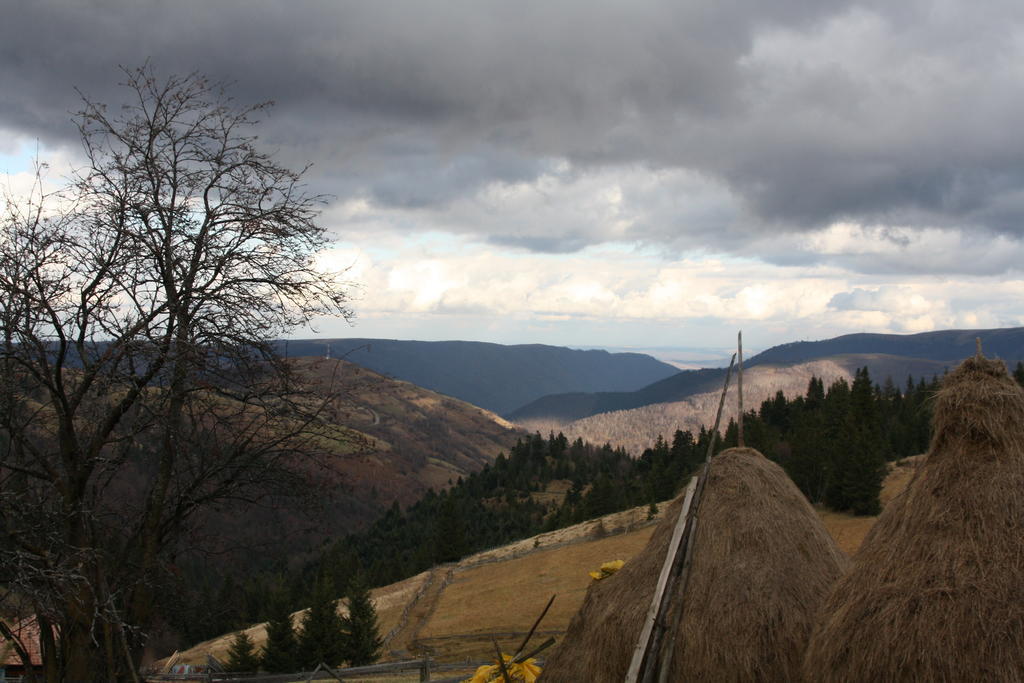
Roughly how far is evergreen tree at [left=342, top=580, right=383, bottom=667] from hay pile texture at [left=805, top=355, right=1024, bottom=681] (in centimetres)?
3182

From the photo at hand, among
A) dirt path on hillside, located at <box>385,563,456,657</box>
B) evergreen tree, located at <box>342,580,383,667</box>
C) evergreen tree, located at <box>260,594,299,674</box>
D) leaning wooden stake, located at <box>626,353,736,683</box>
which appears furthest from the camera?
dirt path on hillside, located at <box>385,563,456,657</box>

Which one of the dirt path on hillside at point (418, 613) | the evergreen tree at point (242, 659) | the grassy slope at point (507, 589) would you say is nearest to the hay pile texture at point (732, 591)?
the grassy slope at point (507, 589)

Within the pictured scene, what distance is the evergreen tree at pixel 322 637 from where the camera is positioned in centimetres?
3412

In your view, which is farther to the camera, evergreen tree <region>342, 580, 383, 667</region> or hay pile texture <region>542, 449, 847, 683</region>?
evergreen tree <region>342, 580, 383, 667</region>

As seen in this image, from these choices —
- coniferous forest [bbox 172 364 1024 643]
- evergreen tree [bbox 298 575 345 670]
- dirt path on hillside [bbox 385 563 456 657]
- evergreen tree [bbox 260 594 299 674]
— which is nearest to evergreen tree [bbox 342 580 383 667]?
evergreen tree [bbox 298 575 345 670]

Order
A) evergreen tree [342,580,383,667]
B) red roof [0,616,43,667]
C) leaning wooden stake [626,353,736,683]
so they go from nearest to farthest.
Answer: red roof [0,616,43,667] < leaning wooden stake [626,353,736,683] < evergreen tree [342,580,383,667]

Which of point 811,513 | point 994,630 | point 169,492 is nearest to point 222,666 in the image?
point 169,492

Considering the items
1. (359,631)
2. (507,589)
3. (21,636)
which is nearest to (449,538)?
(507,589)

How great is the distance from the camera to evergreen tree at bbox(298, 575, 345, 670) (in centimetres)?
3412

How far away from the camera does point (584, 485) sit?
125 m

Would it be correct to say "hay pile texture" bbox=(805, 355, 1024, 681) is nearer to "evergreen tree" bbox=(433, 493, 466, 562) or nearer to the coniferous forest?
the coniferous forest

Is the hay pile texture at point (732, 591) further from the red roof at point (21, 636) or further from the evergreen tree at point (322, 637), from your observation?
the evergreen tree at point (322, 637)

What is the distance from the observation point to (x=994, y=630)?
5531mm

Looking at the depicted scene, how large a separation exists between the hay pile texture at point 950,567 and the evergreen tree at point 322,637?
32279 mm
